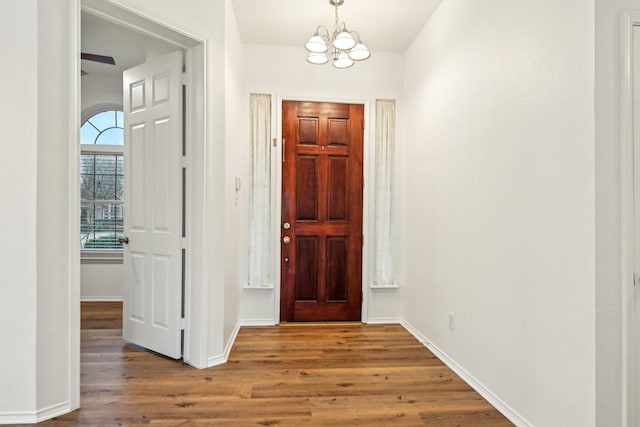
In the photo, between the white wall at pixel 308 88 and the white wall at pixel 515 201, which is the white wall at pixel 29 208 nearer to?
the white wall at pixel 308 88

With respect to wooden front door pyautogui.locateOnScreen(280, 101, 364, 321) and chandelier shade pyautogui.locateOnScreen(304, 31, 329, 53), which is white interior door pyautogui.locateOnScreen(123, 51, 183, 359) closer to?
chandelier shade pyautogui.locateOnScreen(304, 31, 329, 53)

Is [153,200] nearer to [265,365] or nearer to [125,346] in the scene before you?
[125,346]

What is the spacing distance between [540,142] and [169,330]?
9.25 ft

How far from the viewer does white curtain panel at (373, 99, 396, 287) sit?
4.02m

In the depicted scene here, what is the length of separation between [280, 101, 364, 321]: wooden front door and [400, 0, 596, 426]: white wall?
876mm

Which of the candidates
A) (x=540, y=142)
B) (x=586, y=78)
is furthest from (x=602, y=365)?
(x=586, y=78)

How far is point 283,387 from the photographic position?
250 cm

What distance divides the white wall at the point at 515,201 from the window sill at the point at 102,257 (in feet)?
12.8

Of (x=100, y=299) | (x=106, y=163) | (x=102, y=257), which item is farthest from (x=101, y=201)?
(x=100, y=299)

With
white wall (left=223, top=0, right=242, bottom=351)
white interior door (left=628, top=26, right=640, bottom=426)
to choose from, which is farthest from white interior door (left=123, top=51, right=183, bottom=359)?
white interior door (left=628, top=26, right=640, bottom=426)

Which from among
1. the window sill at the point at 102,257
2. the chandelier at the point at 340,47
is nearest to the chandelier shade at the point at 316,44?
the chandelier at the point at 340,47

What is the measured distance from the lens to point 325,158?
3.97m

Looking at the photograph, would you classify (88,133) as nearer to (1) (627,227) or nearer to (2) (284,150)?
(2) (284,150)

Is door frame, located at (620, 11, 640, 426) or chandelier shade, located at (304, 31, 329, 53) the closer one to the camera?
door frame, located at (620, 11, 640, 426)
